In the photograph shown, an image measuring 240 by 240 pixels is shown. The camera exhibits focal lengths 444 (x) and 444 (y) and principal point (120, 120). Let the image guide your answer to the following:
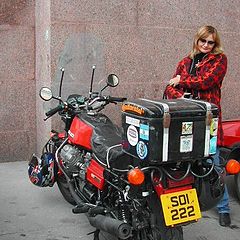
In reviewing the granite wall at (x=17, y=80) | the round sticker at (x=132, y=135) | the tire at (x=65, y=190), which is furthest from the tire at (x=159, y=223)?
the granite wall at (x=17, y=80)

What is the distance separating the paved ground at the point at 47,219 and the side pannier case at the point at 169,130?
4.05 feet

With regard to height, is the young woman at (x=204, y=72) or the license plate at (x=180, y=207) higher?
the young woman at (x=204, y=72)

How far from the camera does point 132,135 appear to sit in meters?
3.04

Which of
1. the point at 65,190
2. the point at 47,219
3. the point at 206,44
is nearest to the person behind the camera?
the point at 206,44

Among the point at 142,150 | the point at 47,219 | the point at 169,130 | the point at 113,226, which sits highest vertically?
the point at 169,130

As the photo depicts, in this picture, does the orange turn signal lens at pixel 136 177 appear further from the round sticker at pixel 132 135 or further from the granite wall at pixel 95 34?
the granite wall at pixel 95 34

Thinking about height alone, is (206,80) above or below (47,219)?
above

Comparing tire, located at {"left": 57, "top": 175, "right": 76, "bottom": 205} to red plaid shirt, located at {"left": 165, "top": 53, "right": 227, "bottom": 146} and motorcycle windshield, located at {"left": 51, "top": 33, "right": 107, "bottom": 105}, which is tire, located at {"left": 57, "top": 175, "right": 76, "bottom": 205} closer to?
red plaid shirt, located at {"left": 165, "top": 53, "right": 227, "bottom": 146}

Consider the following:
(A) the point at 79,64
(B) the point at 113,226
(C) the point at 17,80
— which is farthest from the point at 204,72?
(C) the point at 17,80

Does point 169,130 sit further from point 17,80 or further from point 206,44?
point 17,80

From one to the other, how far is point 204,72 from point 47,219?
2.03m

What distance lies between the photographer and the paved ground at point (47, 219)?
3.94 metres

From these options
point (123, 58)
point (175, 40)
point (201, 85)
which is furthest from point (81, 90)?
point (201, 85)

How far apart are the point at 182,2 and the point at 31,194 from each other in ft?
11.3
